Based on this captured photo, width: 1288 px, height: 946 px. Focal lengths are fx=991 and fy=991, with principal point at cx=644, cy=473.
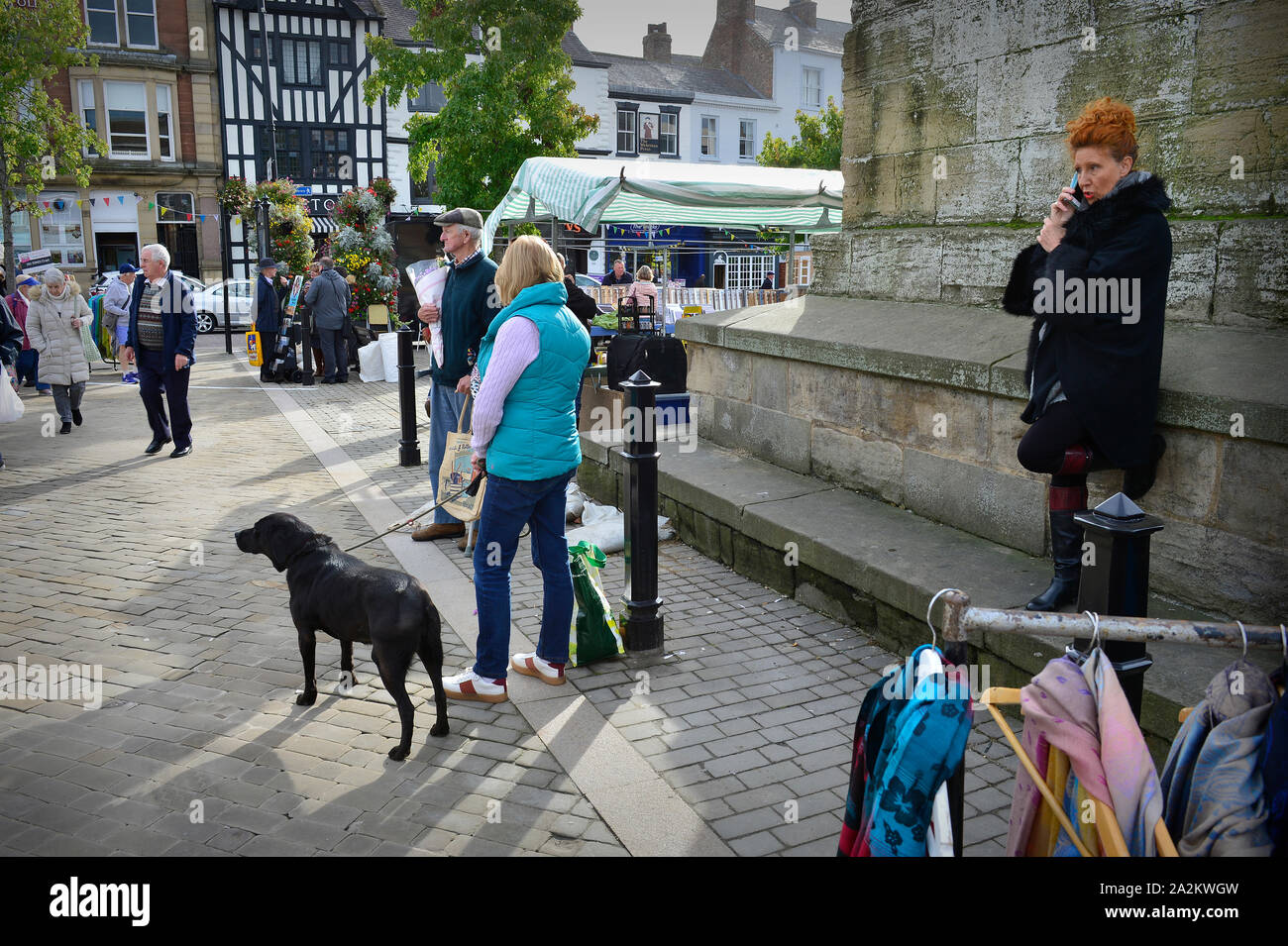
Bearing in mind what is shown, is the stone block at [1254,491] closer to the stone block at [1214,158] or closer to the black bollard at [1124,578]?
the stone block at [1214,158]

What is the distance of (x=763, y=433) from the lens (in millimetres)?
6938

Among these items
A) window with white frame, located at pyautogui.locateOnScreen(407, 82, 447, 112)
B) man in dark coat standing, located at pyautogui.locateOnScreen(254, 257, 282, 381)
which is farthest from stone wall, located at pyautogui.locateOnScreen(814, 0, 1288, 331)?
window with white frame, located at pyautogui.locateOnScreen(407, 82, 447, 112)

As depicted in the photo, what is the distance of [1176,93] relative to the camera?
15.3ft

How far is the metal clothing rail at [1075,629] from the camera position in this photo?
83.5 inches

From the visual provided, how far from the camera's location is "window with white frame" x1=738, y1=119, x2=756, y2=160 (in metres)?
41.8

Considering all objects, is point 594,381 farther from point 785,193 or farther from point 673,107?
point 673,107

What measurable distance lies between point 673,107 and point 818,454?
3639 centimetres

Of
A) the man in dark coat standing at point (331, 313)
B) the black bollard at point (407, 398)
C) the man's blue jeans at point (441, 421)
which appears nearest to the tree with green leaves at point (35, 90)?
the man in dark coat standing at point (331, 313)

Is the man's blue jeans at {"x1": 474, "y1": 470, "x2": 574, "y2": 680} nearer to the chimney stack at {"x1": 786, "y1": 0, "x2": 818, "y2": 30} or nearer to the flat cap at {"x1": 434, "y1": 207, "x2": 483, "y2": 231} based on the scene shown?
the flat cap at {"x1": 434, "y1": 207, "x2": 483, "y2": 231}

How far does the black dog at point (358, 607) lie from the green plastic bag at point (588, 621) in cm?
82

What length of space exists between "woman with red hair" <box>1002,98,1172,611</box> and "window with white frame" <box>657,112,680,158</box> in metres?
37.8

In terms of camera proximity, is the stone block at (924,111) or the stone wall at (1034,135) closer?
the stone wall at (1034,135)

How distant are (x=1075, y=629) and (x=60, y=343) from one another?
11618mm
